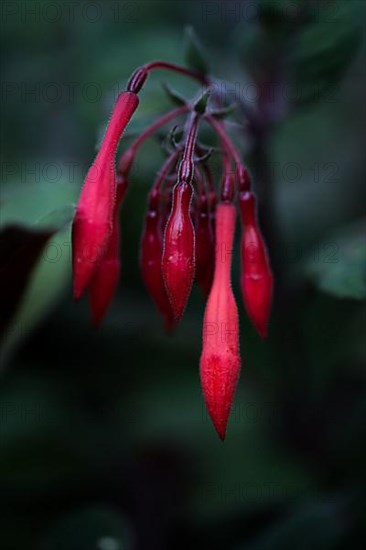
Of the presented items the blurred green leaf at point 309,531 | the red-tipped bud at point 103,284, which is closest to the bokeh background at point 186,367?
the blurred green leaf at point 309,531

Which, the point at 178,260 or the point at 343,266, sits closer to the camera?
the point at 178,260

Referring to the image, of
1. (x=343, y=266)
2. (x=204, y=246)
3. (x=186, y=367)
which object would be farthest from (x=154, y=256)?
(x=186, y=367)

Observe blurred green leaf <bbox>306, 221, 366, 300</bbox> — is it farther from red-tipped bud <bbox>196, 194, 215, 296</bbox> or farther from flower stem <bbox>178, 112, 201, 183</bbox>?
flower stem <bbox>178, 112, 201, 183</bbox>

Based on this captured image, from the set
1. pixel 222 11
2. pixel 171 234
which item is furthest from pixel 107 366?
pixel 222 11

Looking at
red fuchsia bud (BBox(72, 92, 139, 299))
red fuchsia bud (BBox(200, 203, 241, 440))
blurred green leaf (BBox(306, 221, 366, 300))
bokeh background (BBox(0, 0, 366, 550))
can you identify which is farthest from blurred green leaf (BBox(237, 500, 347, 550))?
Answer: red fuchsia bud (BBox(72, 92, 139, 299))

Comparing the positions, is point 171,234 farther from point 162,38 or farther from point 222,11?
point 222,11

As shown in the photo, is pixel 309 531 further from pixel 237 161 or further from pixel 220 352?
pixel 237 161
